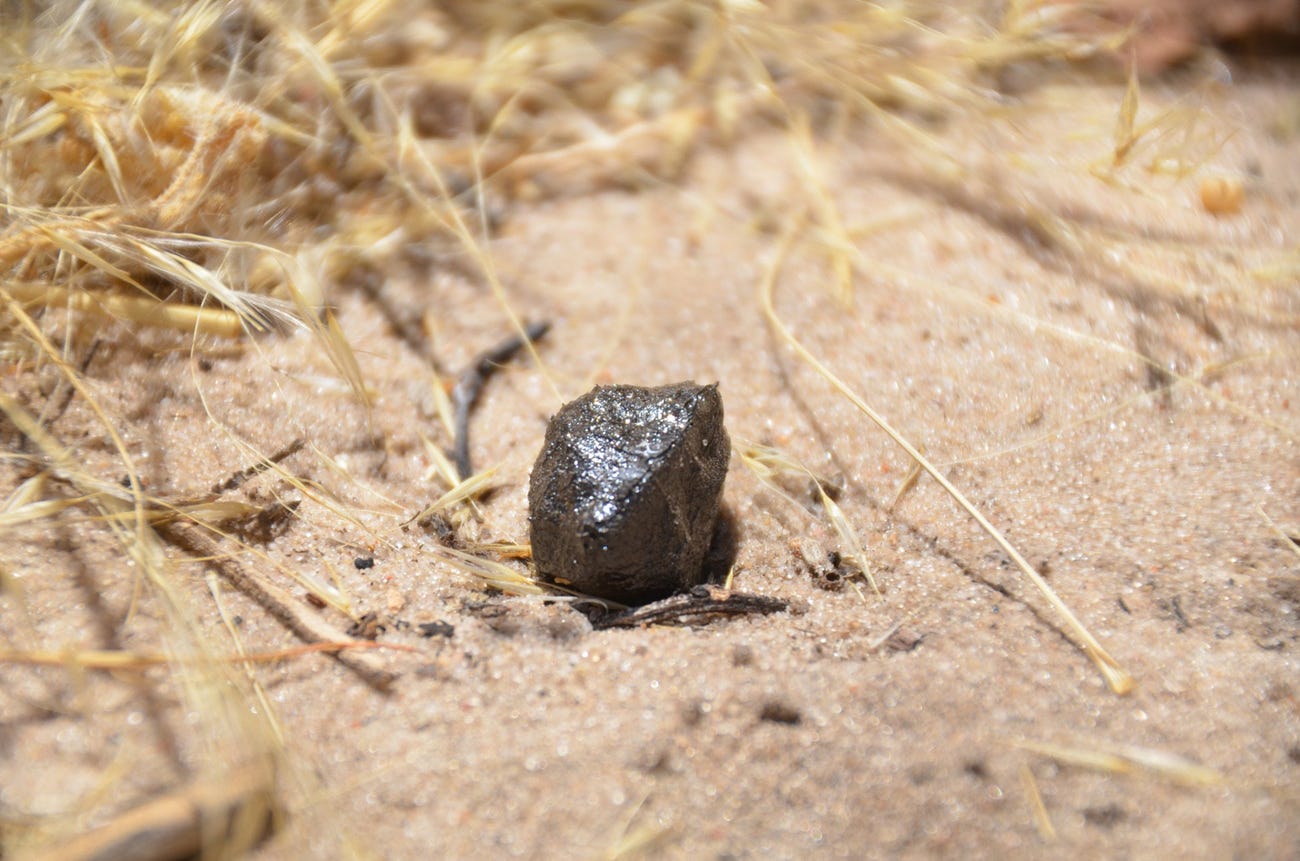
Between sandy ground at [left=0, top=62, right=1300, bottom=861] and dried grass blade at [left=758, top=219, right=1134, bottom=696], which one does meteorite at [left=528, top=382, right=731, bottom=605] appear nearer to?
sandy ground at [left=0, top=62, right=1300, bottom=861]

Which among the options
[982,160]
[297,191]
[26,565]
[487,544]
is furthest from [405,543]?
[982,160]

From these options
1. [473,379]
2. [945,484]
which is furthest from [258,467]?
[945,484]

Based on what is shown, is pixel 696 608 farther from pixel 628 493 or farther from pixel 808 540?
pixel 808 540

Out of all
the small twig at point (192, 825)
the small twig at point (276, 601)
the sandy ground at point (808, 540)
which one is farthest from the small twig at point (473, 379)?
the small twig at point (192, 825)

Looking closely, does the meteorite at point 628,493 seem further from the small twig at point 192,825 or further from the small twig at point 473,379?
the small twig at point 192,825

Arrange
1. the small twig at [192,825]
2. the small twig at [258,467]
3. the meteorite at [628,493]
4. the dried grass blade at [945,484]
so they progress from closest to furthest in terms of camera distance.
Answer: the small twig at [192,825]
the dried grass blade at [945,484]
the meteorite at [628,493]
the small twig at [258,467]

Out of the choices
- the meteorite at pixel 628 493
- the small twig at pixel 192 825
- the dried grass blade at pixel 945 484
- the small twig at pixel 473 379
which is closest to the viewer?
the small twig at pixel 192 825

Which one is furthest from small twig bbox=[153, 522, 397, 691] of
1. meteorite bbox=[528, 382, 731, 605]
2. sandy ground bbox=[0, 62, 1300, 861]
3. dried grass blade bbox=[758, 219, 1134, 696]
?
dried grass blade bbox=[758, 219, 1134, 696]
